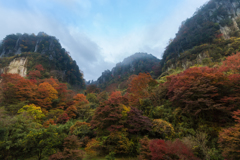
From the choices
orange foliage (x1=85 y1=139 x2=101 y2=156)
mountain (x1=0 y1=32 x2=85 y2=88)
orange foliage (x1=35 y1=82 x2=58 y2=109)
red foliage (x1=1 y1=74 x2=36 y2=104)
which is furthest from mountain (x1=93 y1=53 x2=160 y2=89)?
orange foliage (x1=85 y1=139 x2=101 y2=156)

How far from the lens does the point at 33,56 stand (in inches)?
1673

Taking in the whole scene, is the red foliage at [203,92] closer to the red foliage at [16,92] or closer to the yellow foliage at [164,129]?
the yellow foliage at [164,129]

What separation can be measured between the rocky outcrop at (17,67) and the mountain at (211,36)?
163ft

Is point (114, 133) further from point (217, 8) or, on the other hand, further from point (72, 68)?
point (72, 68)

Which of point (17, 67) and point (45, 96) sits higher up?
point (17, 67)

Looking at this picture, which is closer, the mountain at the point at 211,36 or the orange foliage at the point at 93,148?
the orange foliage at the point at 93,148

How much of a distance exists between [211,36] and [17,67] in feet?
202

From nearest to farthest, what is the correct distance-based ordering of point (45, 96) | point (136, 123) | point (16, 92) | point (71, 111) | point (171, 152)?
point (171, 152) < point (136, 123) < point (16, 92) < point (71, 111) < point (45, 96)

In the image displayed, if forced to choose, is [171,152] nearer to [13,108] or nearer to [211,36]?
[13,108]

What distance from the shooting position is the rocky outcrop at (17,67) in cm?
3177

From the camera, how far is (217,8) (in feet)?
122

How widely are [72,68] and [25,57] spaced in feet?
79.3

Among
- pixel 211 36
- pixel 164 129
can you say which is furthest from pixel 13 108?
pixel 211 36

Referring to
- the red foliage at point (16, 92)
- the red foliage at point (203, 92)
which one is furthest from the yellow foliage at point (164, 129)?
the red foliage at point (16, 92)
